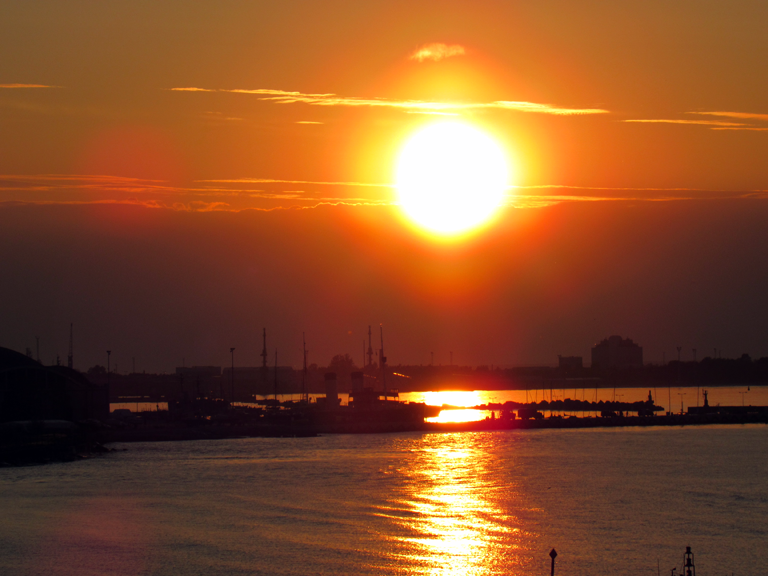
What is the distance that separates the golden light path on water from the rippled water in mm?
89

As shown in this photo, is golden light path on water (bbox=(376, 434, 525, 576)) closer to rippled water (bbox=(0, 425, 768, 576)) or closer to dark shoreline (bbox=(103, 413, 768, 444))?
rippled water (bbox=(0, 425, 768, 576))

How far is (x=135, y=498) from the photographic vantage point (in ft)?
119

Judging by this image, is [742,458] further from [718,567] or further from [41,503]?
[41,503]

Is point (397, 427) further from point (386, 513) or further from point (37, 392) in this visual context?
point (386, 513)

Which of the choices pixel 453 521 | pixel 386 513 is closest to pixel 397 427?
pixel 386 513

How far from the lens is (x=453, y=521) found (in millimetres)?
30266

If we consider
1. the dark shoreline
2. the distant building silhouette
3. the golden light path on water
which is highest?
the distant building silhouette

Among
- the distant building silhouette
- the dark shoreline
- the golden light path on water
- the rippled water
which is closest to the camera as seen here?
the golden light path on water

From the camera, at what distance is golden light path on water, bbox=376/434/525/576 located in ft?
80.4

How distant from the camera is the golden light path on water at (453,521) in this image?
80.4ft

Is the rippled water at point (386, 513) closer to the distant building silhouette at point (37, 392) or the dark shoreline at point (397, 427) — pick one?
the distant building silhouette at point (37, 392)

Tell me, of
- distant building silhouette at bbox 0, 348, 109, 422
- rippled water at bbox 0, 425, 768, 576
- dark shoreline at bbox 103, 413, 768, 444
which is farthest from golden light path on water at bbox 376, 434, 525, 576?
distant building silhouette at bbox 0, 348, 109, 422

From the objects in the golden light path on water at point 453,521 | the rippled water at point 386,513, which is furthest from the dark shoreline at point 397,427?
the golden light path on water at point 453,521

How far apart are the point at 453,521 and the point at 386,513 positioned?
3.03 meters
